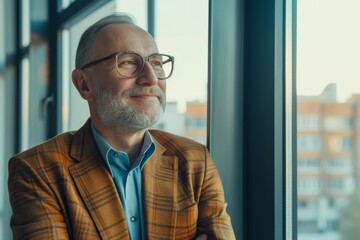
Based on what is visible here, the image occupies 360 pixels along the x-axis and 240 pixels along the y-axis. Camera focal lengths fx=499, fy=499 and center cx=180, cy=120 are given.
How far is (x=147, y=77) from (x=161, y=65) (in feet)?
0.29

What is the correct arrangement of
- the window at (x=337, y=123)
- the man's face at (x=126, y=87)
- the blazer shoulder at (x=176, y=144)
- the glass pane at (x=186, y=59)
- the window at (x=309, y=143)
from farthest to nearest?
the glass pane at (x=186, y=59), the blazer shoulder at (x=176, y=144), the man's face at (x=126, y=87), the window at (x=309, y=143), the window at (x=337, y=123)

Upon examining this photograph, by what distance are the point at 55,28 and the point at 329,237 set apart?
282 centimetres

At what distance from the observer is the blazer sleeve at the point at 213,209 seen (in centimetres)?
144

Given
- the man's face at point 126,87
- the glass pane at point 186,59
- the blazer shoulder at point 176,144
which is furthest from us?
the glass pane at point 186,59

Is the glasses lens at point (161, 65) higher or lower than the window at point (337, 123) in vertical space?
higher

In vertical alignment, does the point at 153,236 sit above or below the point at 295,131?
below

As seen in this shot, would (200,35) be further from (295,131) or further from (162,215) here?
(162,215)

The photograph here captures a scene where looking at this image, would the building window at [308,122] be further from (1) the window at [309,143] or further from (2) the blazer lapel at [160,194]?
(2) the blazer lapel at [160,194]

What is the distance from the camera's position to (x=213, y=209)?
1488 mm

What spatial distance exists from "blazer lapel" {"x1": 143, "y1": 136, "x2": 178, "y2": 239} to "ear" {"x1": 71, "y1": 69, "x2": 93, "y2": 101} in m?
0.29

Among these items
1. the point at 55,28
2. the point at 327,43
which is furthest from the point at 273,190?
the point at 55,28

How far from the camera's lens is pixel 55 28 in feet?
11.9

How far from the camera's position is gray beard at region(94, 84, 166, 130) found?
1468 millimetres

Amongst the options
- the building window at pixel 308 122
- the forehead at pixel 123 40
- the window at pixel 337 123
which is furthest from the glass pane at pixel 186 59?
the window at pixel 337 123
